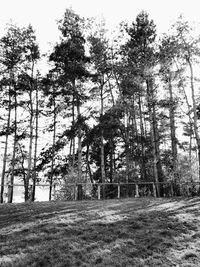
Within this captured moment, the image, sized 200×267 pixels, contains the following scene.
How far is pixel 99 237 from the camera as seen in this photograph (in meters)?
6.55

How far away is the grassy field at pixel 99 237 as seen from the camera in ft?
17.6

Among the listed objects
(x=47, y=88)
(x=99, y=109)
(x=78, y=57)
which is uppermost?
(x=78, y=57)

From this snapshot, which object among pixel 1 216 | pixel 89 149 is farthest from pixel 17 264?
pixel 89 149

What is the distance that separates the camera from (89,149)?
27.8 m

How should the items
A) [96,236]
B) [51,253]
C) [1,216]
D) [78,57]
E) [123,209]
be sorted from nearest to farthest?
[51,253], [96,236], [1,216], [123,209], [78,57]

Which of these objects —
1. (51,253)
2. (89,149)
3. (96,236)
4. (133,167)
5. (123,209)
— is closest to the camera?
(51,253)

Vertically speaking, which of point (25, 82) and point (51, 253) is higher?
point (25, 82)

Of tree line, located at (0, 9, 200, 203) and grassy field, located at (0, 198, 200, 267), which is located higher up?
tree line, located at (0, 9, 200, 203)

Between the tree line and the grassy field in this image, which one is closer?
the grassy field

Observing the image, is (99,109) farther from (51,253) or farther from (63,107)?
(51,253)

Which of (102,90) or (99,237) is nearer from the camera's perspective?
(99,237)

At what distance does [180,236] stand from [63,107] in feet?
46.0

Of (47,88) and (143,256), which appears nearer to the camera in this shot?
(143,256)

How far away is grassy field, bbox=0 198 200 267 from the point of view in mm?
5355
